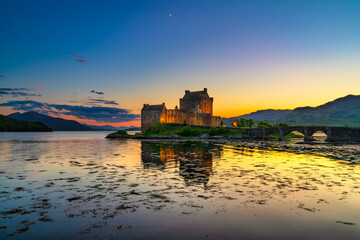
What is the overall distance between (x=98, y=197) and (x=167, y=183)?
4.74 metres

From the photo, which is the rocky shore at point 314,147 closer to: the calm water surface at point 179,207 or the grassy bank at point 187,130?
the grassy bank at point 187,130

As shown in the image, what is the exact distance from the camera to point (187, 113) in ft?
368

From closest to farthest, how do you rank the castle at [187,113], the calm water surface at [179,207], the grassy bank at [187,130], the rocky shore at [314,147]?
the calm water surface at [179,207]
the rocky shore at [314,147]
the grassy bank at [187,130]
the castle at [187,113]

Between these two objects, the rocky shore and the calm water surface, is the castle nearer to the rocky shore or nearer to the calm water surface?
the rocky shore

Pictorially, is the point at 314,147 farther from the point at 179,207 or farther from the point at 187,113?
A: the point at 187,113

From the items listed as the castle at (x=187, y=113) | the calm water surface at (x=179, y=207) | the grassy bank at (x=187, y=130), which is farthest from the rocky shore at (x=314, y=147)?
the calm water surface at (x=179, y=207)

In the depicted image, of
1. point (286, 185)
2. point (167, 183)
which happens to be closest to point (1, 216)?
point (167, 183)

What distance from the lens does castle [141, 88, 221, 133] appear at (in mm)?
105375

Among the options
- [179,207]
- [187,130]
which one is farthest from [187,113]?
[179,207]

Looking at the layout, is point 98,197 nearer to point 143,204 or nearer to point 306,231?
point 143,204

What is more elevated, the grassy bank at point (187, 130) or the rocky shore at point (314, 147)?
the grassy bank at point (187, 130)

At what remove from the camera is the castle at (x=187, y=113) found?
105 meters

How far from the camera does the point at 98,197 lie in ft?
40.1

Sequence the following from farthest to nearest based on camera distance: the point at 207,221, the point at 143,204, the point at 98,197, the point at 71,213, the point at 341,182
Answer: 1. the point at 341,182
2. the point at 98,197
3. the point at 143,204
4. the point at 71,213
5. the point at 207,221
